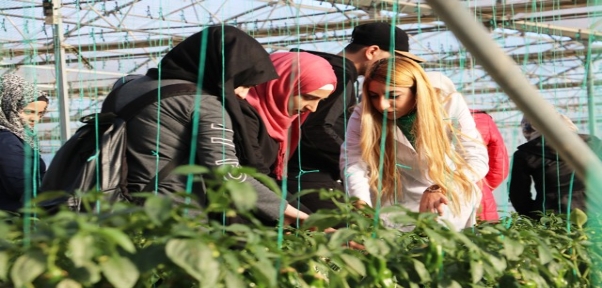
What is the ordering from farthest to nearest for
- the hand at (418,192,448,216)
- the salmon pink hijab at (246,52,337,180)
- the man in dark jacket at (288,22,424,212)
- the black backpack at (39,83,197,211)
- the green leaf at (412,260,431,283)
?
the man in dark jacket at (288,22,424,212), the salmon pink hijab at (246,52,337,180), the hand at (418,192,448,216), the black backpack at (39,83,197,211), the green leaf at (412,260,431,283)

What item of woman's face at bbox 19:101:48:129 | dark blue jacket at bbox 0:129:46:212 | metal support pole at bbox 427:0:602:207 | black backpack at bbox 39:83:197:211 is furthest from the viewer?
woman's face at bbox 19:101:48:129

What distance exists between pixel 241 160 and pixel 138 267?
1.47m

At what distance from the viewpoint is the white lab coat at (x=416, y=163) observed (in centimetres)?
290

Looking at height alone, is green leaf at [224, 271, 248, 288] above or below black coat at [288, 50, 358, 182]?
above

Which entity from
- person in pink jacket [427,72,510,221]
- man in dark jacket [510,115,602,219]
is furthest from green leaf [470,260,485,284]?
man in dark jacket [510,115,602,219]

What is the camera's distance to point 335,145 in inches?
142

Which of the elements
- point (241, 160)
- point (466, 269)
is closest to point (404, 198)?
point (241, 160)

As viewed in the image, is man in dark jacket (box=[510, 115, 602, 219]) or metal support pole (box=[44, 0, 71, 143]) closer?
man in dark jacket (box=[510, 115, 602, 219])

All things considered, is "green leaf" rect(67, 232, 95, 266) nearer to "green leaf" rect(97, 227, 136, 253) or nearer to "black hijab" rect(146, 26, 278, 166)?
"green leaf" rect(97, 227, 136, 253)

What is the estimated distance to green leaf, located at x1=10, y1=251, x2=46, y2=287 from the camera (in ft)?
3.38

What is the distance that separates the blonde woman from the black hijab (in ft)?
1.40

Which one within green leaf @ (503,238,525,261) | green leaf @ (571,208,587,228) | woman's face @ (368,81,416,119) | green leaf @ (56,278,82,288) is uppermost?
woman's face @ (368,81,416,119)

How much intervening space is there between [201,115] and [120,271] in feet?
4.48

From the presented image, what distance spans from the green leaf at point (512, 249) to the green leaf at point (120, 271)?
652 mm
